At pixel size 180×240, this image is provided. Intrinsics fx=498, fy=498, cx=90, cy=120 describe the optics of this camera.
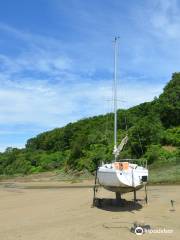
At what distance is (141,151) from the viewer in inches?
2719

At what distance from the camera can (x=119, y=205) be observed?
26469 millimetres

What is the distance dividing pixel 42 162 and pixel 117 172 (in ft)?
262

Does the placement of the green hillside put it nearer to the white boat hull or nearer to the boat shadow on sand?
the boat shadow on sand

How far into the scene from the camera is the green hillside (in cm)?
6769

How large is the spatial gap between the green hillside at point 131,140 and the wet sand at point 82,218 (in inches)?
1048

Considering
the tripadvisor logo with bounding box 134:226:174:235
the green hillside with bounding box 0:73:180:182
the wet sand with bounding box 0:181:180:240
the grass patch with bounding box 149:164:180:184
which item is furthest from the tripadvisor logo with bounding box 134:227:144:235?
the green hillside with bounding box 0:73:180:182

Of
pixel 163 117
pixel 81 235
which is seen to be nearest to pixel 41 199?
pixel 81 235

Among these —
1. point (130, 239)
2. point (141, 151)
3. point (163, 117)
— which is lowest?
point (130, 239)

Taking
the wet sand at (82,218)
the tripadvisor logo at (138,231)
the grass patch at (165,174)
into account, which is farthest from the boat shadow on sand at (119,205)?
the grass patch at (165,174)

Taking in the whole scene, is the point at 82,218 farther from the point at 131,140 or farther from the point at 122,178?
the point at 131,140

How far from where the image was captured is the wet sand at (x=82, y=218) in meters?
18.4

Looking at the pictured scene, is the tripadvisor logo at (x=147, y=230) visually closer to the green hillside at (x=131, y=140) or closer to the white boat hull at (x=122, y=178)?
the white boat hull at (x=122, y=178)

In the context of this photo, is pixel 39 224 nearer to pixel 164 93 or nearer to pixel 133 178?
pixel 133 178

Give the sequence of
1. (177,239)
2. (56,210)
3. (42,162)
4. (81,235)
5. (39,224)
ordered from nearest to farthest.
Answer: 1. (177,239)
2. (81,235)
3. (39,224)
4. (56,210)
5. (42,162)
